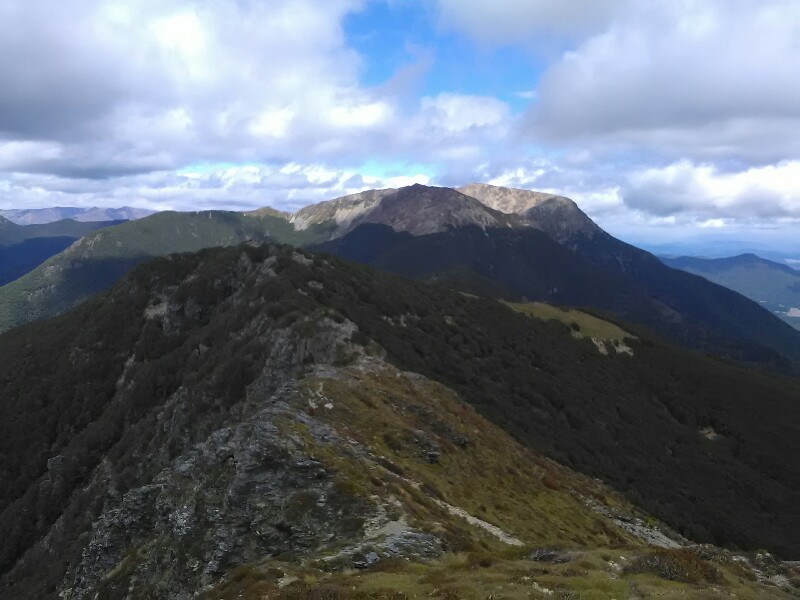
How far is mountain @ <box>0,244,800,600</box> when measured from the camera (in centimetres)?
2742

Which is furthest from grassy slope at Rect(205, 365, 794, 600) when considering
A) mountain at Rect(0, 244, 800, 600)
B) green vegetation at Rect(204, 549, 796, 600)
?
mountain at Rect(0, 244, 800, 600)

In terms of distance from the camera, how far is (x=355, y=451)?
131 ft

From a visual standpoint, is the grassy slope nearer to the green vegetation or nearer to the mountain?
the green vegetation

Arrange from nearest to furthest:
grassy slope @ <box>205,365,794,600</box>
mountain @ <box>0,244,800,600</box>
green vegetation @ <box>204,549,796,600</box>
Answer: green vegetation @ <box>204,549,796,600</box> < grassy slope @ <box>205,365,794,600</box> < mountain @ <box>0,244,800,600</box>

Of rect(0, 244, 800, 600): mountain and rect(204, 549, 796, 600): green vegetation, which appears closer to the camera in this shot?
rect(204, 549, 796, 600): green vegetation

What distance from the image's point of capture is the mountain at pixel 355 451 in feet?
90.0

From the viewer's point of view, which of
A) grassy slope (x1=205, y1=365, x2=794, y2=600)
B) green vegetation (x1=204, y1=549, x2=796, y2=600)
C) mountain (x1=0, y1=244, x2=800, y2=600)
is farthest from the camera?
mountain (x1=0, y1=244, x2=800, y2=600)

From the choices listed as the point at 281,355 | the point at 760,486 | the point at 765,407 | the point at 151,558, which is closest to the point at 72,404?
the point at 281,355

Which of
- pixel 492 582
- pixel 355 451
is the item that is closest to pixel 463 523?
pixel 355 451

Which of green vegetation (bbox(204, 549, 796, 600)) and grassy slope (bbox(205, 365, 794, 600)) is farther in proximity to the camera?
grassy slope (bbox(205, 365, 794, 600))

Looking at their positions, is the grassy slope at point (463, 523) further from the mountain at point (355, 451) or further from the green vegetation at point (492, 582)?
the mountain at point (355, 451)

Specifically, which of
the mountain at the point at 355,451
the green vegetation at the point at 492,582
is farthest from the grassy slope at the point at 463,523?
the mountain at the point at 355,451

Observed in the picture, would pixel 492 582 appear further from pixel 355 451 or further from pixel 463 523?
pixel 355 451

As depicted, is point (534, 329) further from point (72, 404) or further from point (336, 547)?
point (336, 547)
